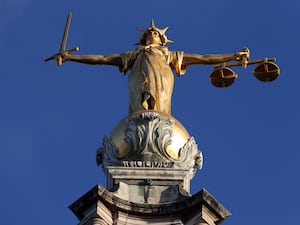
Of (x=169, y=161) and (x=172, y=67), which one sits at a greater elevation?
(x=172, y=67)

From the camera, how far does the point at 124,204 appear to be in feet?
146

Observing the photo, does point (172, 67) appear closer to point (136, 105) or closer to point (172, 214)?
point (136, 105)

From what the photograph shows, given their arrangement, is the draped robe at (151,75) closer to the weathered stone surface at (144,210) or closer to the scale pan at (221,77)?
the scale pan at (221,77)

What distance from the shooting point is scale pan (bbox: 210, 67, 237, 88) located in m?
49.7

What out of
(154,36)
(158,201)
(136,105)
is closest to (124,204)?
(158,201)

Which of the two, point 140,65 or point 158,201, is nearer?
point 158,201

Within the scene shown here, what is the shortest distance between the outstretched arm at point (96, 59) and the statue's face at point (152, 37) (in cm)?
103

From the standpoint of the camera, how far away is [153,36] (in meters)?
50.6

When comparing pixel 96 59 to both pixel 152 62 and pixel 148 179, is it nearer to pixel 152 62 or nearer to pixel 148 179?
pixel 152 62

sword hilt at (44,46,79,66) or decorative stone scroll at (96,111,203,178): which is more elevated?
sword hilt at (44,46,79,66)

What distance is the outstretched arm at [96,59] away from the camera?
164ft

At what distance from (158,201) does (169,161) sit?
1506 mm

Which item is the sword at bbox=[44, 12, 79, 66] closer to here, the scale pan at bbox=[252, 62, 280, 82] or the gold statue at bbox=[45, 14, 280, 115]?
the gold statue at bbox=[45, 14, 280, 115]

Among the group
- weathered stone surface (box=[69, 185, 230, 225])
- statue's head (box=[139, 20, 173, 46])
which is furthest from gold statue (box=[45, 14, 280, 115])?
weathered stone surface (box=[69, 185, 230, 225])
